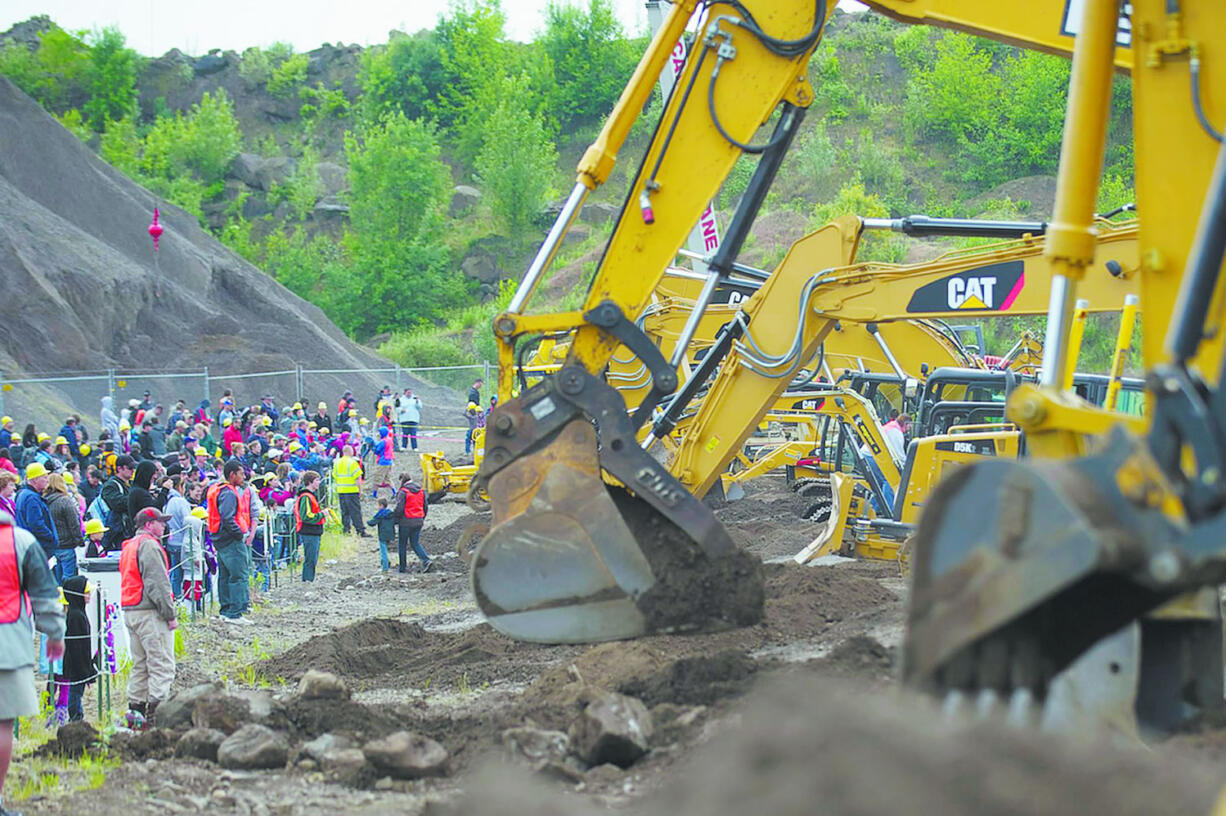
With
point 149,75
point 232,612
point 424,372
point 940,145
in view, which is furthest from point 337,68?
point 232,612

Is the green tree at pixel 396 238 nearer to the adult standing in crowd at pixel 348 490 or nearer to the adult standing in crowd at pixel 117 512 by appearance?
the adult standing in crowd at pixel 348 490

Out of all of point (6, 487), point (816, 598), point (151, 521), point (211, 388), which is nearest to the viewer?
point (151, 521)

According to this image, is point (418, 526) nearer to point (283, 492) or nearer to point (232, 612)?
point (283, 492)

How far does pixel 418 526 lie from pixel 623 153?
5381 cm

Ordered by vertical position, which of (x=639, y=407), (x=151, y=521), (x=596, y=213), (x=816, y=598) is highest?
(x=596, y=213)

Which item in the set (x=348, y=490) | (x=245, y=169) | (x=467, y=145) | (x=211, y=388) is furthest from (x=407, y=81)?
(x=348, y=490)

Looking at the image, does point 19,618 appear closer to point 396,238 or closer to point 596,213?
point 596,213

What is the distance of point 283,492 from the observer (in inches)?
725

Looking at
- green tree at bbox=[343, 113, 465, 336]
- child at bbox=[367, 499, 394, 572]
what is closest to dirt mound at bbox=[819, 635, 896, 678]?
child at bbox=[367, 499, 394, 572]

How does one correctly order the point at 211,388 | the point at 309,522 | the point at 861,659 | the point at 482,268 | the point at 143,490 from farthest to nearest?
the point at 482,268, the point at 211,388, the point at 309,522, the point at 143,490, the point at 861,659

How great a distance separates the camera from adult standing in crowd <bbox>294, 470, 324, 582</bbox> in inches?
682

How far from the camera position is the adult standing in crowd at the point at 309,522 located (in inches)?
→ 682

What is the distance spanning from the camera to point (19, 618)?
6609 mm

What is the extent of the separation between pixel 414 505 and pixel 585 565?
11.3 meters
